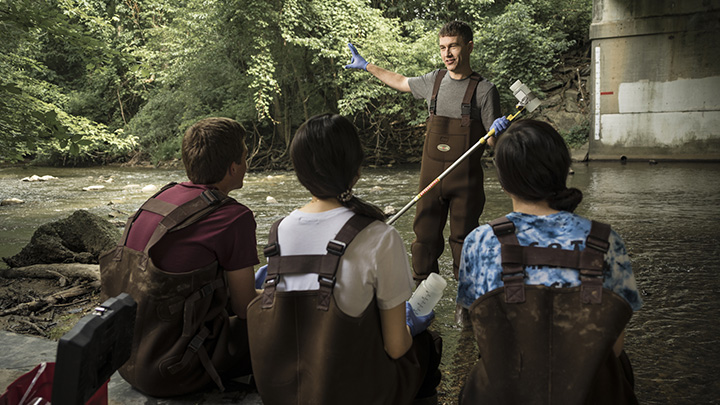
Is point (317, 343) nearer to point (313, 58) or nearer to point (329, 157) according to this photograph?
point (329, 157)

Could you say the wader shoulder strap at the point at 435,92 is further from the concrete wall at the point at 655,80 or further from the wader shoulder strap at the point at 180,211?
the concrete wall at the point at 655,80

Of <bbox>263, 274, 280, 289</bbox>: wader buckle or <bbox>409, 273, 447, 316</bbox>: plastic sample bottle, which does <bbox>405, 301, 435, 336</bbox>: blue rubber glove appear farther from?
<bbox>263, 274, 280, 289</bbox>: wader buckle

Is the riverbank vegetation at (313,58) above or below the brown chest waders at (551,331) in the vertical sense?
above

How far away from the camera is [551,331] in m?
1.71

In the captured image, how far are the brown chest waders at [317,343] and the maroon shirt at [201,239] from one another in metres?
0.37

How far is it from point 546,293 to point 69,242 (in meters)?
4.43

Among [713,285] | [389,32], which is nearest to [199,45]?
[389,32]

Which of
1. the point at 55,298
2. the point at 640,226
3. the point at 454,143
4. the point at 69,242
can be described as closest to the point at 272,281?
the point at 454,143

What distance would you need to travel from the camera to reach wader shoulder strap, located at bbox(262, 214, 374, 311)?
180 centimetres

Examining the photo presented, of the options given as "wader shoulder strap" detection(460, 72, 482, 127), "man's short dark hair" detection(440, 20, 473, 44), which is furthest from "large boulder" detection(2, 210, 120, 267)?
"man's short dark hair" detection(440, 20, 473, 44)

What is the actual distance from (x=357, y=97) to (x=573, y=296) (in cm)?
1461

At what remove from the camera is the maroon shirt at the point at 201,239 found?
2.18 metres

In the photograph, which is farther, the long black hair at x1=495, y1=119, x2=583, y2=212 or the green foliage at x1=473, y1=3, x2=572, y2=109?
the green foliage at x1=473, y1=3, x2=572, y2=109

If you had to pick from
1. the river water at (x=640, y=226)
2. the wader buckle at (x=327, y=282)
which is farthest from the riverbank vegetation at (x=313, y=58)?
the wader buckle at (x=327, y=282)
